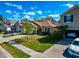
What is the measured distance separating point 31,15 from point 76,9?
4.76 m

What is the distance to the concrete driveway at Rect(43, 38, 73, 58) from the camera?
483 inches

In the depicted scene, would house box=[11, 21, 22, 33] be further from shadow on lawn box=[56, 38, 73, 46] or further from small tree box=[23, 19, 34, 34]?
shadow on lawn box=[56, 38, 73, 46]

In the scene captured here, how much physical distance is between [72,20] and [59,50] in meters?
4.94

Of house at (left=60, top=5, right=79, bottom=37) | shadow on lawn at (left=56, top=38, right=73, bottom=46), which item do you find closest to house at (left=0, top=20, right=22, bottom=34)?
shadow on lawn at (left=56, top=38, right=73, bottom=46)

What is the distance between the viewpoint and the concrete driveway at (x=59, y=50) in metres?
12.3

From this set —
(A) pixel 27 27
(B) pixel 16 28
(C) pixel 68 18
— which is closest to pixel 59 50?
(B) pixel 16 28

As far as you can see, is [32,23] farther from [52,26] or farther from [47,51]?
[47,51]

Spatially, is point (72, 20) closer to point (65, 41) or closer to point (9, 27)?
point (65, 41)

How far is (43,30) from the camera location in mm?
15602

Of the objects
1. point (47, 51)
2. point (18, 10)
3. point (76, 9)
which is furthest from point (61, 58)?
point (76, 9)

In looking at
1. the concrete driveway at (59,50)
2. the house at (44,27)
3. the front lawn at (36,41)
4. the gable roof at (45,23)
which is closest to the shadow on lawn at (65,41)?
the concrete driveway at (59,50)

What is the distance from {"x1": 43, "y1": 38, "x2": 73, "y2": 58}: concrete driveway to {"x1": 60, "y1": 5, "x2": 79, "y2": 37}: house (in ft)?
2.38

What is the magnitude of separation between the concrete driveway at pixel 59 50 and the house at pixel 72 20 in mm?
726

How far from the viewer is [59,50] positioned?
44.0ft
